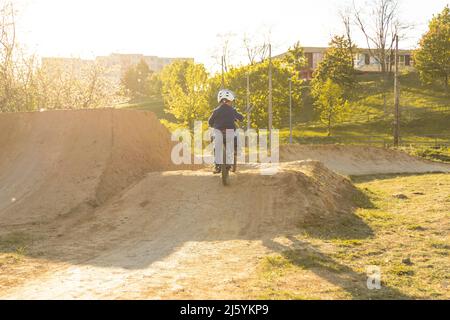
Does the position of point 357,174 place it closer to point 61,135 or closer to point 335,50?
point 61,135

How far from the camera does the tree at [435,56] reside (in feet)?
213

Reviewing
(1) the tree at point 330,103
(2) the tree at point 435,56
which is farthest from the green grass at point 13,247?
(2) the tree at point 435,56

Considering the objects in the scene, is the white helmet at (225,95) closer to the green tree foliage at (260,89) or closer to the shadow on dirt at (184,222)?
the shadow on dirt at (184,222)

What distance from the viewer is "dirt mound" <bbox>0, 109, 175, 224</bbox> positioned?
12578mm

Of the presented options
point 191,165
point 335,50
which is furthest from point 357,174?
point 335,50

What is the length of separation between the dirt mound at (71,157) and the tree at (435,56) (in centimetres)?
5754

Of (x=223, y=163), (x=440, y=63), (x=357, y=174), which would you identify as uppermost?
(x=440, y=63)

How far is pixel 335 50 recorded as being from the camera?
73.2 meters

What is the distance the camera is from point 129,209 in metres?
11.8

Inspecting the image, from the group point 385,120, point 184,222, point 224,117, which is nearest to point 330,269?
point 184,222

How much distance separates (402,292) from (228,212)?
5400 mm

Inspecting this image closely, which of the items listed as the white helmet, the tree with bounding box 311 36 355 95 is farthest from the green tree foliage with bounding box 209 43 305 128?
the white helmet

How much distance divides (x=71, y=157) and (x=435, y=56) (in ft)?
201

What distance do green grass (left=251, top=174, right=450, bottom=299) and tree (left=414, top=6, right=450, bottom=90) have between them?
5801cm
